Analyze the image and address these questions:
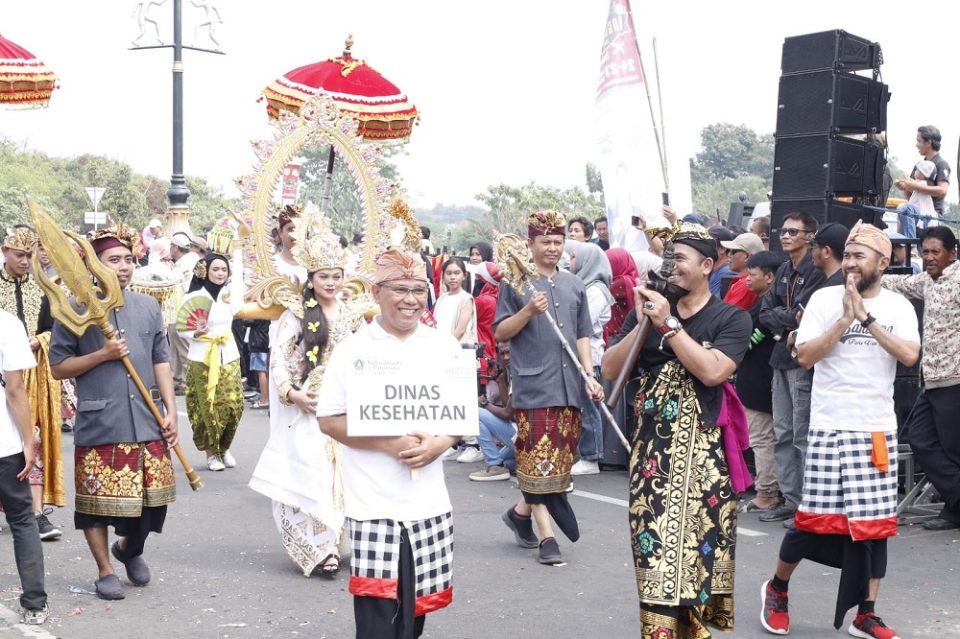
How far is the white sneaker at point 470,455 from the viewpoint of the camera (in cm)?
1151

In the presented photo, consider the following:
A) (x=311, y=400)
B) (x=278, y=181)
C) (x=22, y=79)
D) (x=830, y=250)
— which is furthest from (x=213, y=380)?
(x=830, y=250)

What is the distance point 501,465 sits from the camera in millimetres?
10688

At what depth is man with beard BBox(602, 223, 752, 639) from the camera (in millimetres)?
4922

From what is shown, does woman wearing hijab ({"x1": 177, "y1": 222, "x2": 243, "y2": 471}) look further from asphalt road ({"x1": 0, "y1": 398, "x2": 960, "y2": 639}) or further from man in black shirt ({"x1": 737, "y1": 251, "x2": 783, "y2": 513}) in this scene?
man in black shirt ({"x1": 737, "y1": 251, "x2": 783, "y2": 513})

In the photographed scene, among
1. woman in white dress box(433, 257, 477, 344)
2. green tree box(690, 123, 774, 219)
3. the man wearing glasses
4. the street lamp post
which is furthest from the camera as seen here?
green tree box(690, 123, 774, 219)

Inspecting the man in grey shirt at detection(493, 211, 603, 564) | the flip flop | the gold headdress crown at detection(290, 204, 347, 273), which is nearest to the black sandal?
the man in grey shirt at detection(493, 211, 603, 564)

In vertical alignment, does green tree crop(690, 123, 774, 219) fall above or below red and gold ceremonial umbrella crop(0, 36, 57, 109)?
above

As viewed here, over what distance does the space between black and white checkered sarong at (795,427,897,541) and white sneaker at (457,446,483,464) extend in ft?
19.0

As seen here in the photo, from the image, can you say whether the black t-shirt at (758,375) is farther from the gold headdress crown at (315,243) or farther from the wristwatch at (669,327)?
the wristwatch at (669,327)

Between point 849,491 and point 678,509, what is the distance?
4.30 ft

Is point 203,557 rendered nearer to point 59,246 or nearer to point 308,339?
point 308,339

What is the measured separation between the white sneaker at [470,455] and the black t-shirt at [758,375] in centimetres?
327

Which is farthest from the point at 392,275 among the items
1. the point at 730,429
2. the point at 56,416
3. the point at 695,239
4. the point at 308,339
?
the point at 56,416

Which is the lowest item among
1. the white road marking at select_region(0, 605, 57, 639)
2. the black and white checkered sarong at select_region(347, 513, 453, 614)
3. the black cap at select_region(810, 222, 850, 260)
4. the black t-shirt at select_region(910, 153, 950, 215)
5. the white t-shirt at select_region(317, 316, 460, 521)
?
the white road marking at select_region(0, 605, 57, 639)
